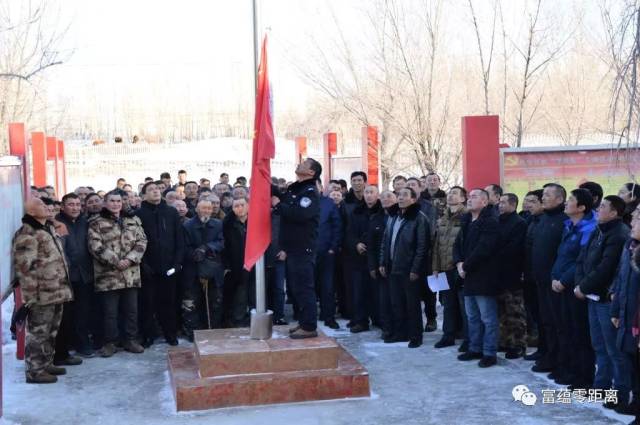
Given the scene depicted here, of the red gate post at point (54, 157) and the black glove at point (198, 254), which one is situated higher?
the red gate post at point (54, 157)

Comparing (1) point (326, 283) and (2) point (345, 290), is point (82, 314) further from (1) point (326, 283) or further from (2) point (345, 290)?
(2) point (345, 290)

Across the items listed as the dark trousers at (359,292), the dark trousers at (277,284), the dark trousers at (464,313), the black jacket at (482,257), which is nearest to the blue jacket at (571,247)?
the black jacket at (482,257)

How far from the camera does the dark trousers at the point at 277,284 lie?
434 inches

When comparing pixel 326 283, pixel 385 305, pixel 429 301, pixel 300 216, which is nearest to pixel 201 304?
pixel 326 283

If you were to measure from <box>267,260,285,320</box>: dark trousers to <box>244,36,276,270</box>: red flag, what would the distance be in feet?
9.88

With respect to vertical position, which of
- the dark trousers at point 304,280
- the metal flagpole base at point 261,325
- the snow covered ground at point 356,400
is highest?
the dark trousers at point 304,280

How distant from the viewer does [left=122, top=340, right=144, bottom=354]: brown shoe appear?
32.3 ft

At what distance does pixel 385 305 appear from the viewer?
34.1 feet

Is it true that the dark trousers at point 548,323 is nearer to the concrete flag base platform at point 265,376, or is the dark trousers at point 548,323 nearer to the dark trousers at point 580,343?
the dark trousers at point 580,343

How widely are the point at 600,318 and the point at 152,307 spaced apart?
560 cm

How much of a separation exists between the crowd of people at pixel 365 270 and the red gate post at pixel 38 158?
29.3 feet

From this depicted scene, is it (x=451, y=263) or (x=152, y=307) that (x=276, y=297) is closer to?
(x=152, y=307)

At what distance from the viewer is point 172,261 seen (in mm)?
9938

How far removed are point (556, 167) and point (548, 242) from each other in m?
3.85
